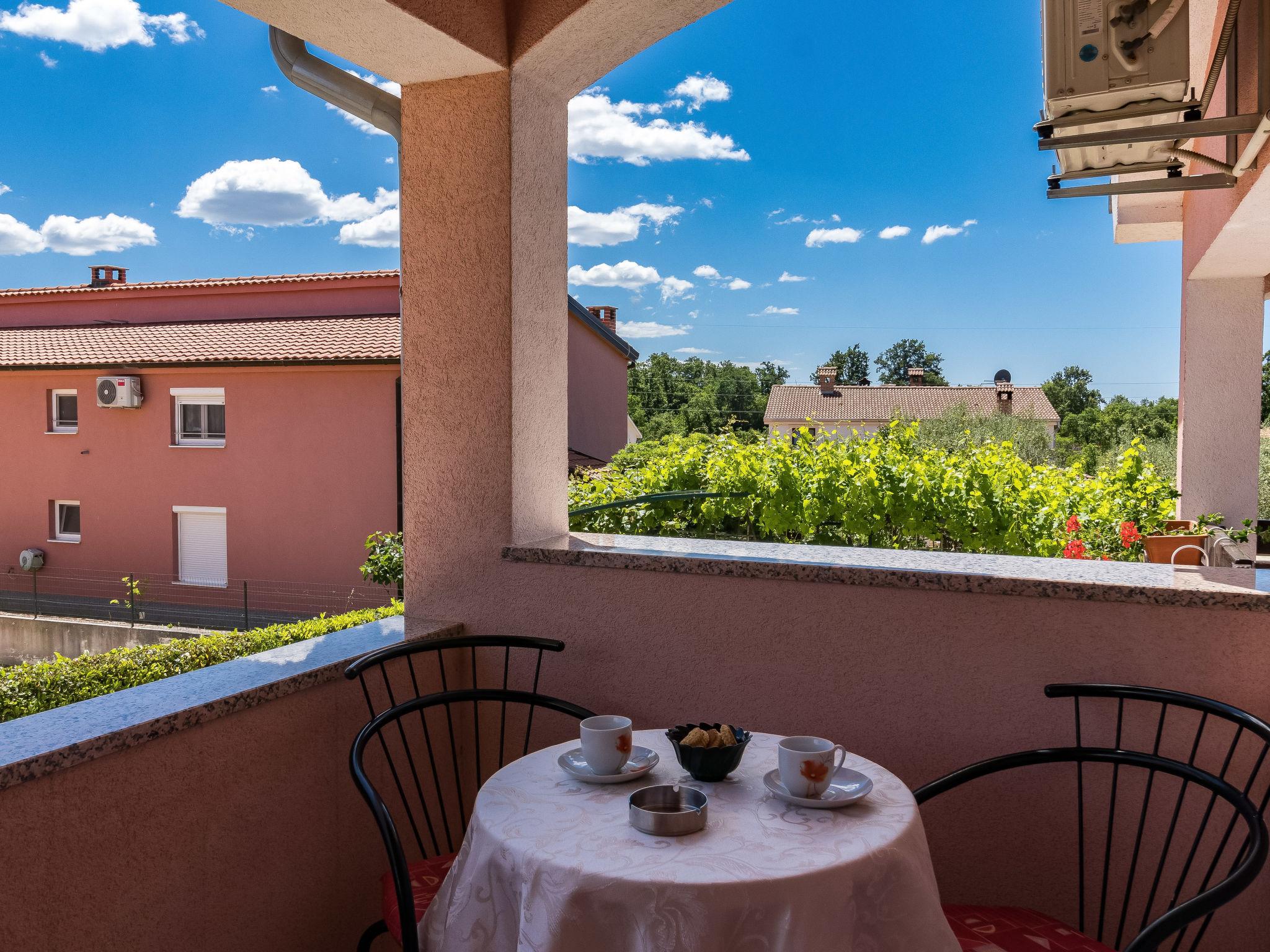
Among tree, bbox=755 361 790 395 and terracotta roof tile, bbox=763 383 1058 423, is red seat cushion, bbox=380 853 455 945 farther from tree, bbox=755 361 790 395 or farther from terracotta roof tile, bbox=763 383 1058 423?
terracotta roof tile, bbox=763 383 1058 423

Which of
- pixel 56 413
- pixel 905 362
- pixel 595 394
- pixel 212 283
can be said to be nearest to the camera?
pixel 56 413

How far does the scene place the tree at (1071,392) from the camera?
104 feet

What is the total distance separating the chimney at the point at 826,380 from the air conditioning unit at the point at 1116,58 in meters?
29.9

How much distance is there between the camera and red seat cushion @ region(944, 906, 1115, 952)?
140 cm

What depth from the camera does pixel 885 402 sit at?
101 feet

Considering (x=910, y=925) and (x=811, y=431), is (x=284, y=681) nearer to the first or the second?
(x=910, y=925)

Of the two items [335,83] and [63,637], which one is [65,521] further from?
[335,83]

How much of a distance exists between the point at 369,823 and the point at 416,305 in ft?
4.28

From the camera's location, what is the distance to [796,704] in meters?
1.98

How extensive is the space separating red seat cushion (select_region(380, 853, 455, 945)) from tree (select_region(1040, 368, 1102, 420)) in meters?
32.4

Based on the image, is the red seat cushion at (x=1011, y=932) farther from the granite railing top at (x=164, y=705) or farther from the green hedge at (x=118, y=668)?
the green hedge at (x=118, y=668)

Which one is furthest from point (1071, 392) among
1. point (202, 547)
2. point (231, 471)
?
point (202, 547)

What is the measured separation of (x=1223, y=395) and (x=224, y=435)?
1342 centimetres

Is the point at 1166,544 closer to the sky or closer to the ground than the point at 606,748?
closer to the sky
